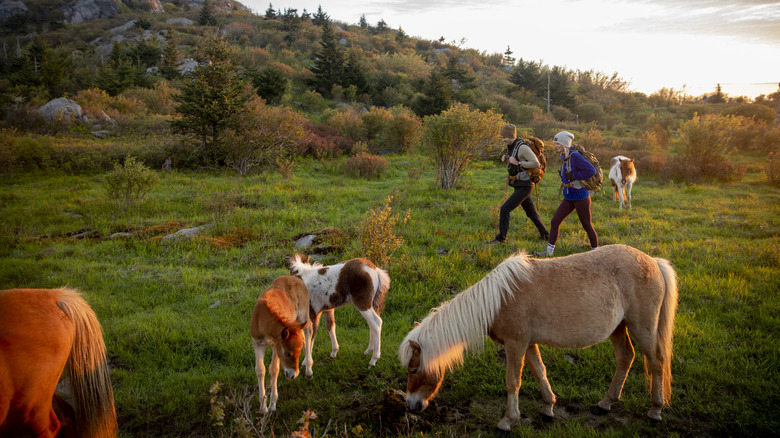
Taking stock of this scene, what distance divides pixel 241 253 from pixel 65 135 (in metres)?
17.8

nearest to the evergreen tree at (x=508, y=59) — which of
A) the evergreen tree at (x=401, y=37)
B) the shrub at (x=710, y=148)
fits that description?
the evergreen tree at (x=401, y=37)

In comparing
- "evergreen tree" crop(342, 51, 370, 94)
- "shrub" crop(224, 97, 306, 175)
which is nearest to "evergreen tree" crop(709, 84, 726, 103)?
"evergreen tree" crop(342, 51, 370, 94)

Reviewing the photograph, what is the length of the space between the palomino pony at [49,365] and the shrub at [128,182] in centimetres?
864

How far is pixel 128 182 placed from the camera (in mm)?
10172

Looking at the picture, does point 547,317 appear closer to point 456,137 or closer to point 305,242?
point 305,242

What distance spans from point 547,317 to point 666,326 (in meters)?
1.25

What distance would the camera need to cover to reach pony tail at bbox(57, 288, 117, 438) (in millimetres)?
2871

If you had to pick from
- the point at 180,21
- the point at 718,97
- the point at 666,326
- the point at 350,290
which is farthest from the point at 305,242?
the point at 180,21

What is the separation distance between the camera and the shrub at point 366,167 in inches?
628

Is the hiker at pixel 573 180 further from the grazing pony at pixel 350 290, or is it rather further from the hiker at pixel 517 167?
the grazing pony at pixel 350 290

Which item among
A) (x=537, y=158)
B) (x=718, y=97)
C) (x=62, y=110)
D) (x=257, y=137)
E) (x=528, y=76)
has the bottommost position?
(x=537, y=158)

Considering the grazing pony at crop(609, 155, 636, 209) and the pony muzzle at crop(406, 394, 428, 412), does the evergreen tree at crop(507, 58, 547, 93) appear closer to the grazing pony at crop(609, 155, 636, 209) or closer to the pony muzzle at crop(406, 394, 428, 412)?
the grazing pony at crop(609, 155, 636, 209)

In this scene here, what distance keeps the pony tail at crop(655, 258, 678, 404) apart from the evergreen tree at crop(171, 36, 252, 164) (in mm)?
16500

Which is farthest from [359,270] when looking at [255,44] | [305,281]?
[255,44]
